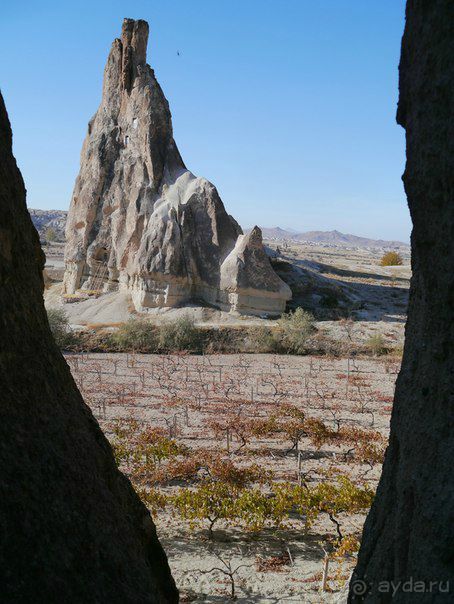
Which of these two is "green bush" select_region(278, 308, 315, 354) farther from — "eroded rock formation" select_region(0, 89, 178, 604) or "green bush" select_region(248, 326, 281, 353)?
"eroded rock formation" select_region(0, 89, 178, 604)

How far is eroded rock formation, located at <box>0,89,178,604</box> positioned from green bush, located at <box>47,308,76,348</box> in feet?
83.4

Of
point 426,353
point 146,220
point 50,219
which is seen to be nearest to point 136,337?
point 146,220

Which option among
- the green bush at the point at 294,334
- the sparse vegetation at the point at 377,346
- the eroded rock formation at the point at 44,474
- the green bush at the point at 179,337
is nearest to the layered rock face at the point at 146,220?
the green bush at the point at 294,334

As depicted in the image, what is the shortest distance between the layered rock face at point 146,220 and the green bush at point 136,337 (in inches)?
113

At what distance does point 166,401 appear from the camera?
19406 millimetres

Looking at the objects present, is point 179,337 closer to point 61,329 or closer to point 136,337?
point 136,337

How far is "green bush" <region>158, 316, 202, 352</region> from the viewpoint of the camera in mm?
28891

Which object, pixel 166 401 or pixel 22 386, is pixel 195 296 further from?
pixel 22 386

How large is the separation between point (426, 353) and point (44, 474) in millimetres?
2040

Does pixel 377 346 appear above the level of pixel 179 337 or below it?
above

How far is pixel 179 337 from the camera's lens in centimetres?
2902

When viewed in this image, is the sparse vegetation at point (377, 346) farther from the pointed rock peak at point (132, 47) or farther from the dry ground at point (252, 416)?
the pointed rock peak at point (132, 47)

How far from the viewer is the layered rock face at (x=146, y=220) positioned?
31719 millimetres

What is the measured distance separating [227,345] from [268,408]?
10933mm
